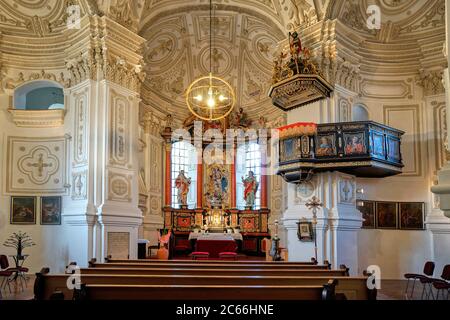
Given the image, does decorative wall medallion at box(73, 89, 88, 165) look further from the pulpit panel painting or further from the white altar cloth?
the pulpit panel painting

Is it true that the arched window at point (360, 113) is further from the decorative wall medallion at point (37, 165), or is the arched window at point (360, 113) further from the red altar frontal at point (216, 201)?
the decorative wall medallion at point (37, 165)

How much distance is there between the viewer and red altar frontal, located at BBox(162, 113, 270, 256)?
736 inches

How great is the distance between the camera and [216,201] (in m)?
19.6

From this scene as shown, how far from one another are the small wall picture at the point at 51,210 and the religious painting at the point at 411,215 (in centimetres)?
1014

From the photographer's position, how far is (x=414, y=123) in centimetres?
1476

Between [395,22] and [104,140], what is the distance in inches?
383

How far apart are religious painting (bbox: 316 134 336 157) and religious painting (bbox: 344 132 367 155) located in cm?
33

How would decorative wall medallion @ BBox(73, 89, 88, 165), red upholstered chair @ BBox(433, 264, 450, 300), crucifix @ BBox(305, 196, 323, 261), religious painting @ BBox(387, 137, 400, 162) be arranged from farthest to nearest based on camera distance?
decorative wall medallion @ BBox(73, 89, 88, 165)
religious painting @ BBox(387, 137, 400, 162)
crucifix @ BBox(305, 196, 323, 261)
red upholstered chair @ BBox(433, 264, 450, 300)

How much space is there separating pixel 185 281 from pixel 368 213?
9.16 metres

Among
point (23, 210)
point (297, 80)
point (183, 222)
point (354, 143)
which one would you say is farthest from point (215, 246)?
point (297, 80)

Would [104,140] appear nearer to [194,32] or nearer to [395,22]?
[194,32]

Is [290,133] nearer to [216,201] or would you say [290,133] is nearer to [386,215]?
[386,215]

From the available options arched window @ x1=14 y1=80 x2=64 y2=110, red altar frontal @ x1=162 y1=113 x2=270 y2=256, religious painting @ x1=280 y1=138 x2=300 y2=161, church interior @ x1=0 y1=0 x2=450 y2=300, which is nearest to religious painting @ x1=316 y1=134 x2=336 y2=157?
church interior @ x1=0 y1=0 x2=450 y2=300
